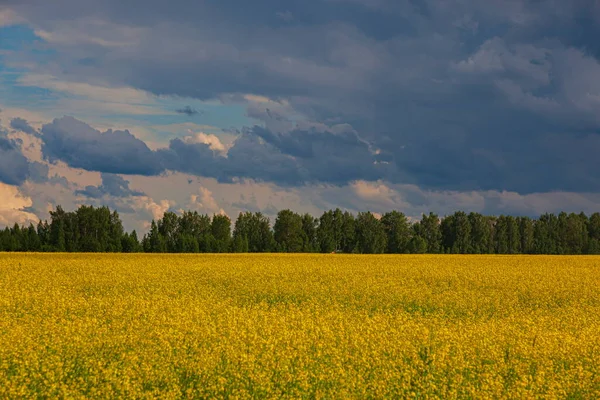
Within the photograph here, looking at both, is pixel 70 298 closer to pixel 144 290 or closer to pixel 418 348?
pixel 144 290

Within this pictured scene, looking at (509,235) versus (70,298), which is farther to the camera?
(509,235)

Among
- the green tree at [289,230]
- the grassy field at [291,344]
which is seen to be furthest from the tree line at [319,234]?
the grassy field at [291,344]

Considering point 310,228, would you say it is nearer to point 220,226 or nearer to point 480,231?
point 220,226

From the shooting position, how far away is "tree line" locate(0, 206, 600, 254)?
93125mm

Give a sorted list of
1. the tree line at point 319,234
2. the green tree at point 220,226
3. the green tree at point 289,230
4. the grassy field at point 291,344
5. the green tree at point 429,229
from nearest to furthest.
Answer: the grassy field at point 291,344 < the tree line at point 319,234 < the green tree at point 289,230 < the green tree at point 220,226 < the green tree at point 429,229

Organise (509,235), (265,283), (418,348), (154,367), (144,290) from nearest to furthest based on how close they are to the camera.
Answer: (154,367) → (418,348) → (144,290) → (265,283) → (509,235)

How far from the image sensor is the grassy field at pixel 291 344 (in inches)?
521

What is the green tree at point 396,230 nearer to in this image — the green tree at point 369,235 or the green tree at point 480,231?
the green tree at point 369,235

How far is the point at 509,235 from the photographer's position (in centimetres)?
13625

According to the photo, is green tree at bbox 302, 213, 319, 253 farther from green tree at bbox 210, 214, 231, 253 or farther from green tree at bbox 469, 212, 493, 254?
green tree at bbox 469, 212, 493, 254

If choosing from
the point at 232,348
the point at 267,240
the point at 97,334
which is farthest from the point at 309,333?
the point at 267,240

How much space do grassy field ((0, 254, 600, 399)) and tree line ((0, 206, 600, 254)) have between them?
6466 centimetres

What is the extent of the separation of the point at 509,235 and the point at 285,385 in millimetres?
132571

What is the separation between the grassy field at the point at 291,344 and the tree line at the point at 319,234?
64.7 metres
